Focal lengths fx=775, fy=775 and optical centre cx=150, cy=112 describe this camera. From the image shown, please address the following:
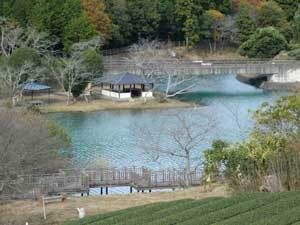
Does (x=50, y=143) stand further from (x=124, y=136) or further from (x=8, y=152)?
(x=124, y=136)

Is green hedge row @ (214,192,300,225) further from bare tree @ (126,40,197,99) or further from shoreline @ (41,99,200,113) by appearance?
bare tree @ (126,40,197,99)

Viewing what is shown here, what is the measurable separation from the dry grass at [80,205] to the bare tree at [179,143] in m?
1.96

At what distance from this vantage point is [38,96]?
40500 millimetres

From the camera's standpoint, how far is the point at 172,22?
5709 centimetres

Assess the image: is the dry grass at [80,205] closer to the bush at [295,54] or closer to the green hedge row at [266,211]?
the green hedge row at [266,211]

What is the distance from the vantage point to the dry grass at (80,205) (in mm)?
17469

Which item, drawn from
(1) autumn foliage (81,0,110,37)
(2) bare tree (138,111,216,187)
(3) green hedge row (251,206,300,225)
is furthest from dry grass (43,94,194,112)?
(3) green hedge row (251,206,300,225)

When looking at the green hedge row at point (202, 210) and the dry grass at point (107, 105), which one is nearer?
the green hedge row at point (202, 210)

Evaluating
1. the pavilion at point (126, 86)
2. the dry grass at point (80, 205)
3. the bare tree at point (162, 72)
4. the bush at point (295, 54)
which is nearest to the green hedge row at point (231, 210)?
the dry grass at point (80, 205)

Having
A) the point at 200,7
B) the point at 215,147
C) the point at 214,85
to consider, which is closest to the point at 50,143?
the point at 215,147

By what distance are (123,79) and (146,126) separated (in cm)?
868

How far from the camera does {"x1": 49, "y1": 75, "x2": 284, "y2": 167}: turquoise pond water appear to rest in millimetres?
26281

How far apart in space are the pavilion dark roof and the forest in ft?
20.5

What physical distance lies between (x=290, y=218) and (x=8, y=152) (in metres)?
9.31
